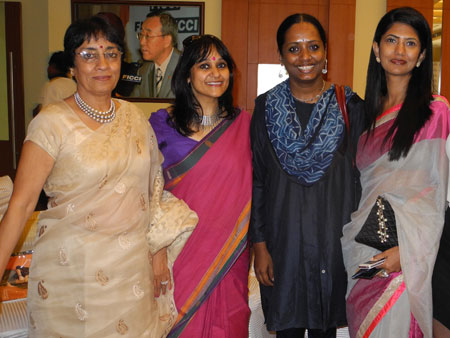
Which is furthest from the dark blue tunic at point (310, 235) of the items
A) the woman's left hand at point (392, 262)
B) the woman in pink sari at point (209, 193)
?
the woman's left hand at point (392, 262)

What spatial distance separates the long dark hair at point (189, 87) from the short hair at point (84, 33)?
478mm

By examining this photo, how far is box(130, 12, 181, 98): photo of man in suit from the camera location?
5.45 m

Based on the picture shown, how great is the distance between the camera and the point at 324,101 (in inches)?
87.7

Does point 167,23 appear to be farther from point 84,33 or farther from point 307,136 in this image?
point 84,33

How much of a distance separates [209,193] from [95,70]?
2.21 feet

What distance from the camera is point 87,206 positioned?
1.72 m

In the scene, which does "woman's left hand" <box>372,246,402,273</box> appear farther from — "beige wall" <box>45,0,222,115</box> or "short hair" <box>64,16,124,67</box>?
"beige wall" <box>45,0,222,115</box>

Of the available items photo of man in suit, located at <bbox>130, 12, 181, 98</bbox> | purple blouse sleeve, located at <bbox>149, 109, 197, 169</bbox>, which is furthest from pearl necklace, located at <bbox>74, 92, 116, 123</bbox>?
photo of man in suit, located at <bbox>130, 12, 181, 98</bbox>

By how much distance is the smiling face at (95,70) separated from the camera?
1774mm

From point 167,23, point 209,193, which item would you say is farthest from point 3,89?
point 209,193

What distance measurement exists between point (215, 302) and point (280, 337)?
1.11 feet

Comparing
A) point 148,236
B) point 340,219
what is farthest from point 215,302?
point 340,219

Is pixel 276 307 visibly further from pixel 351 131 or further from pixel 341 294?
pixel 351 131

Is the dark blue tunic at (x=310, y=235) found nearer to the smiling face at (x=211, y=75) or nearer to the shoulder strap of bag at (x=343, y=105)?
the shoulder strap of bag at (x=343, y=105)
